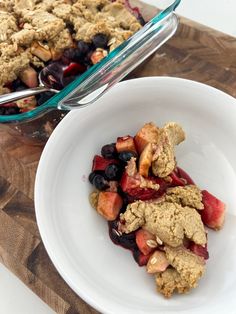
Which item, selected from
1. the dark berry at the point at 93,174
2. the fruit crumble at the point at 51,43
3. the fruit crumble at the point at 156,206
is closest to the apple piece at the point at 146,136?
the fruit crumble at the point at 156,206

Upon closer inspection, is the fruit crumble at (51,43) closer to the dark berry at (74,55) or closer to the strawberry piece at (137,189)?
the dark berry at (74,55)

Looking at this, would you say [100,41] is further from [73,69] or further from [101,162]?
[101,162]

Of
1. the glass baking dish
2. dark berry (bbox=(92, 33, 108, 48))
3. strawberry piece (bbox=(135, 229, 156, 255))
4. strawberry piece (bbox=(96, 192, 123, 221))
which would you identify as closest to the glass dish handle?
the glass baking dish

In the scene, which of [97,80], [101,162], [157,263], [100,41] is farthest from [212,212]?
[100,41]

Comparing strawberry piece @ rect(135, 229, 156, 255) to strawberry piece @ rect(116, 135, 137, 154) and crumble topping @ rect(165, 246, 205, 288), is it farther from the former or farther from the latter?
strawberry piece @ rect(116, 135, 137, 154)

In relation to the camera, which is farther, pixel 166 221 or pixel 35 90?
pixel 35 90

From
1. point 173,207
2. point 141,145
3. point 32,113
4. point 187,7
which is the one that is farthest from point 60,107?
point 187,7
